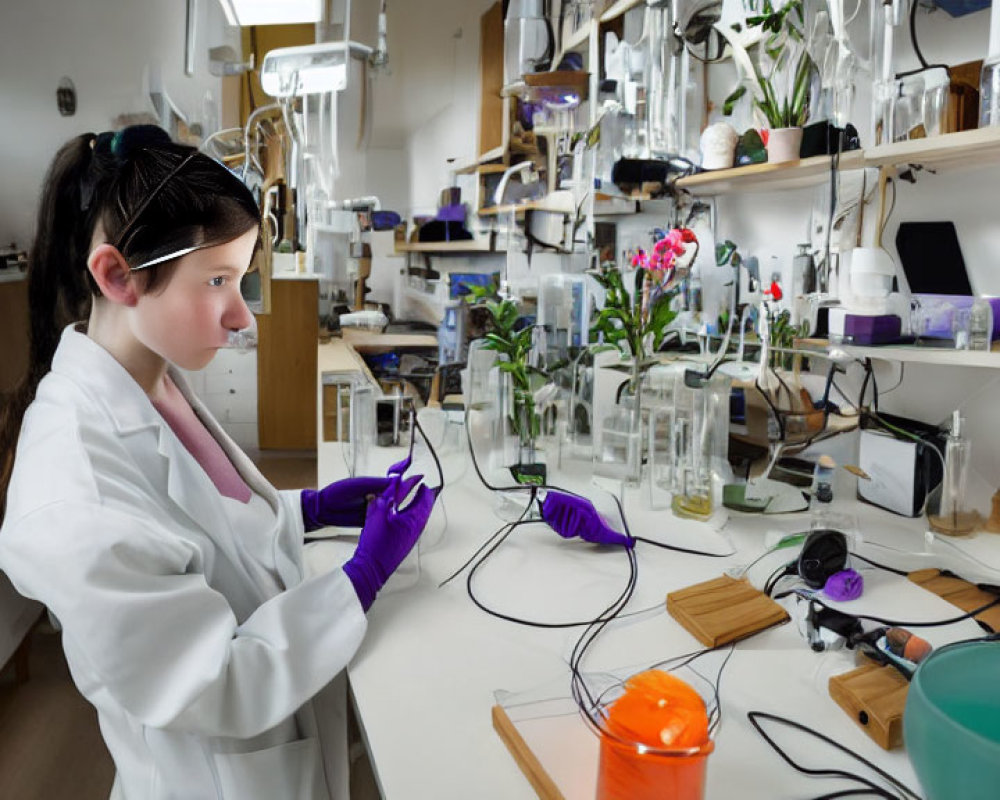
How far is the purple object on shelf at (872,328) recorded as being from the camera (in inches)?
50.9

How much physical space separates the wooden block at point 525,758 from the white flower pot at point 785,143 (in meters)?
1.10

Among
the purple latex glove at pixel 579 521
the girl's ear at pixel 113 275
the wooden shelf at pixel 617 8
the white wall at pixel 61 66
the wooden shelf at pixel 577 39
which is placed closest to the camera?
the girl's ear at pixel 113 275

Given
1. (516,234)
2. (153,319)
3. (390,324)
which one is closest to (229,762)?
(153,319)

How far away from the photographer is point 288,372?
133 inches

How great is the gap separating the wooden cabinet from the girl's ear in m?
2.31

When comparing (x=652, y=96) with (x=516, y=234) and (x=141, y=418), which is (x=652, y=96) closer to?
(x=516, y=234)

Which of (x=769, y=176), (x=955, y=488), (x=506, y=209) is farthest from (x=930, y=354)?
(x=506, y=209)

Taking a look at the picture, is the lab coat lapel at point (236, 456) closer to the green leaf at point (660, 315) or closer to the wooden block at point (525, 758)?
the wooden block at point (525, 758)

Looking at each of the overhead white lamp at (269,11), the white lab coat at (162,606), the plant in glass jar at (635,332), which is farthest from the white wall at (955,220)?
the overhead white lamp at (269,11)

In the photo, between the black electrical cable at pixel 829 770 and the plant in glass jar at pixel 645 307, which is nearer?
the black electrical cable at pixel 829 770

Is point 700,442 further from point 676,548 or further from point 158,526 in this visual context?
point 158,526

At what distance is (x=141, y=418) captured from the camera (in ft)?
2.94

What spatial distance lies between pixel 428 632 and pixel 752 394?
2.56 ft

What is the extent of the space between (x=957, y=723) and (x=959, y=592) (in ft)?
2.19
